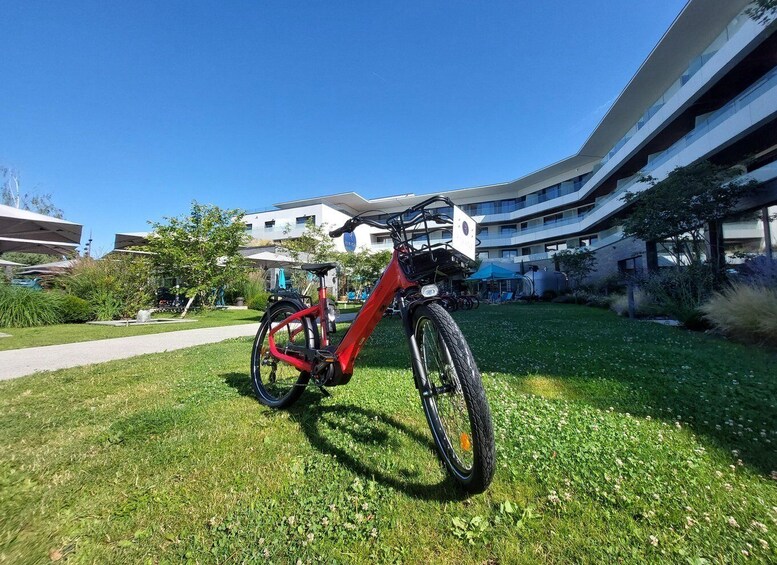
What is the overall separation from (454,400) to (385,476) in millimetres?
585

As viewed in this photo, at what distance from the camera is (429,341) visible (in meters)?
2.01

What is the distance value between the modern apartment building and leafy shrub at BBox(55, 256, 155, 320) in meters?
8.86

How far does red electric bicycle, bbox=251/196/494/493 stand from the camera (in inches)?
62.1

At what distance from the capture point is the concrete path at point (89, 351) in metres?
4.73

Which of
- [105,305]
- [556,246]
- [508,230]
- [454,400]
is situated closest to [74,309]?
[105,305]

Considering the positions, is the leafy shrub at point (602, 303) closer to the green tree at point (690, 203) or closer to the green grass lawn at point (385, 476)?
the green tree at point (690, 203)

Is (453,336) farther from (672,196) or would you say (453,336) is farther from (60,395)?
(672,196)

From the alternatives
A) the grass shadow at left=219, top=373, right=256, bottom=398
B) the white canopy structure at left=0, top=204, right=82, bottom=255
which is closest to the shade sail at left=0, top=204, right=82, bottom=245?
the white canopy structure at left=0, top=204, right=82, bottom=255

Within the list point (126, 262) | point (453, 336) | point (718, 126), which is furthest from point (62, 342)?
point (718, 126)

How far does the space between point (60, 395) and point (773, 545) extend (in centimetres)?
515

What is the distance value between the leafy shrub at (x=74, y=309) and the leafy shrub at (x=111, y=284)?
33 centimetres

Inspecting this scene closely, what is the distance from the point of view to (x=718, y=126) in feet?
45.5

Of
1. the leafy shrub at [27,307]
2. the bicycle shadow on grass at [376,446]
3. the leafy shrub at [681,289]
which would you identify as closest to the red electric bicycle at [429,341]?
the bicycle shadow on grass at [376,446]

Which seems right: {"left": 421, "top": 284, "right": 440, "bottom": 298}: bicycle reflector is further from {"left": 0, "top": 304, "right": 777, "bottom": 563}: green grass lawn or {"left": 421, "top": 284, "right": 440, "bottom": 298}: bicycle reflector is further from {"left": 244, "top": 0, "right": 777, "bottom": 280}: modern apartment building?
{"left": 244, "top": 0, "right": 777, "bottom": 280}: modern apartment building
